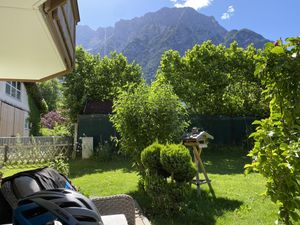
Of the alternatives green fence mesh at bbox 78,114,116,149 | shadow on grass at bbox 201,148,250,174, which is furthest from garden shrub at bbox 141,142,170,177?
green fence mesh at bbox 78,114,116,149

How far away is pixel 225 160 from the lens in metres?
13.0

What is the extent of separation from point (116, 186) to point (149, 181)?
98.8 inches

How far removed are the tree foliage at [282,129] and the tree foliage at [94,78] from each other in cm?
1662

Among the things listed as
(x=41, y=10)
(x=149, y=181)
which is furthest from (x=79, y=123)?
(x=41, y=10)

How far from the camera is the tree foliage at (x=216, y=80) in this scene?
17.7m

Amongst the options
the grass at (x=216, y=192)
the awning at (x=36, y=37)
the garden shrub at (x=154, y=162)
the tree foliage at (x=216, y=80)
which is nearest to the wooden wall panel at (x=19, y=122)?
the grass at (x=216, y=192)

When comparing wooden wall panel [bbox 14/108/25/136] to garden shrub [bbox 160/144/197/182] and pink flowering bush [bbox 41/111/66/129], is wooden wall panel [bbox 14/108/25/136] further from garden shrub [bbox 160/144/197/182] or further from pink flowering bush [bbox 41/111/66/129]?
garden shrub [bbox 160/144/197/182]

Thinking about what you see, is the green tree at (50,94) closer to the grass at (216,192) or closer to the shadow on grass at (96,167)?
the shadow on grass at (96,167)

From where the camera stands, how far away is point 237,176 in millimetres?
9219

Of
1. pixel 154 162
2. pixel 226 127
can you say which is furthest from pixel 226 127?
pixel 154 162

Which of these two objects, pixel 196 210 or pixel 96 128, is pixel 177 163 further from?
pixel 96 128

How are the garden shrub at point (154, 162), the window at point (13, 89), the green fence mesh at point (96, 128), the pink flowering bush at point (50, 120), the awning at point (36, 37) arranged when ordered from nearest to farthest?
the awning at point (36, 37) < the garden shrub at point (154, 162) < the green fence mesh at point (96, 128) < the window at point (13, 89) < the pink flowering bush at point (50, 120)

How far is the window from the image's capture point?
18.9 meters

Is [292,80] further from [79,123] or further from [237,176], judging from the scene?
[79,123]
